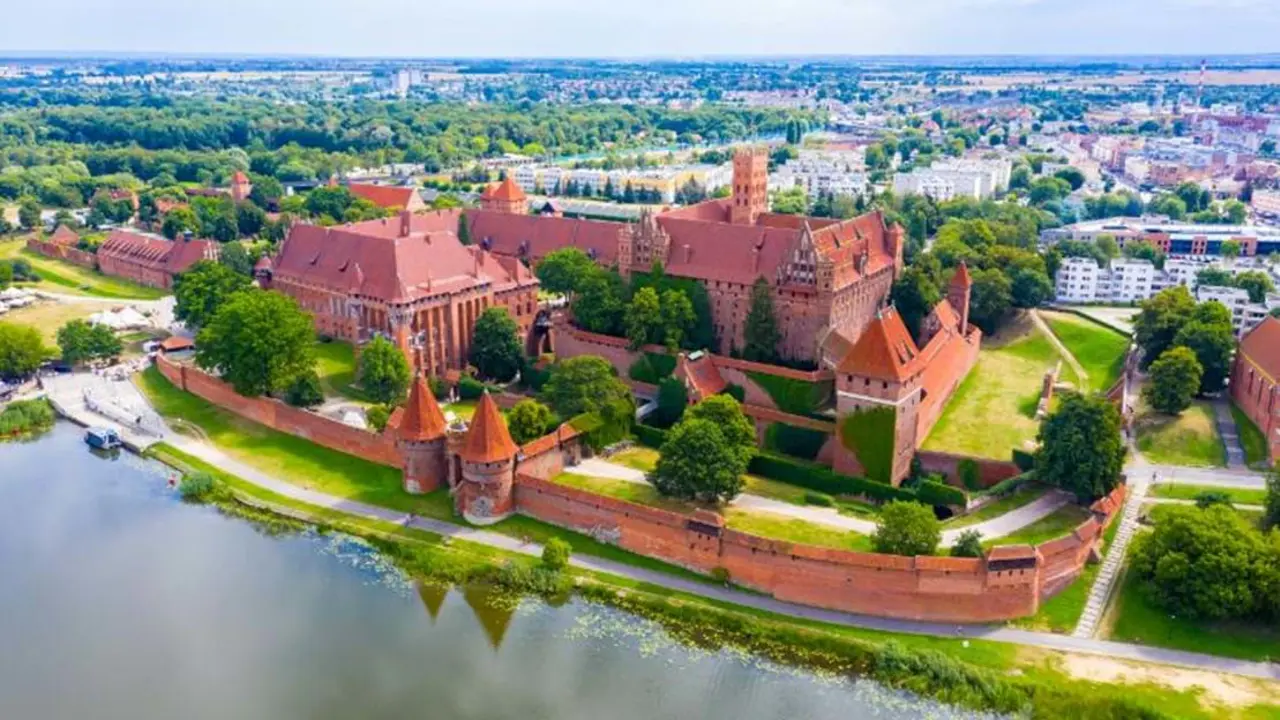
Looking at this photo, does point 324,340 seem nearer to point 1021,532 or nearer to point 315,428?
point 315,428

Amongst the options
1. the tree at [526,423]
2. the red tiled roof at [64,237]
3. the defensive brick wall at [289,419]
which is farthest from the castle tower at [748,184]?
the red tiled roof at [64,237]

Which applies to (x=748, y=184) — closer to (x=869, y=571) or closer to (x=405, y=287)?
(x=405, y=287)

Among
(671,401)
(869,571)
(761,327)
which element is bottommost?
(869,571)

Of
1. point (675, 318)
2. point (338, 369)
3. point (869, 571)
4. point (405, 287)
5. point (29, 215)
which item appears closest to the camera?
point (869, 571)

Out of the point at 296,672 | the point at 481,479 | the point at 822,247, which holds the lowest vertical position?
the point at 296,672

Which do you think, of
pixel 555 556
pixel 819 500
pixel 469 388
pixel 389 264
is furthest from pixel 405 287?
pixel 819 500

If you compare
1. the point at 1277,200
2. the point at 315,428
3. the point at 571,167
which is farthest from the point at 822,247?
the point at 571,167

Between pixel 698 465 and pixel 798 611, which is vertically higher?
pixel 698 465

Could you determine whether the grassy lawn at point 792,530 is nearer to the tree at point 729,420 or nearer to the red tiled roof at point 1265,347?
the tree at point 729,420
